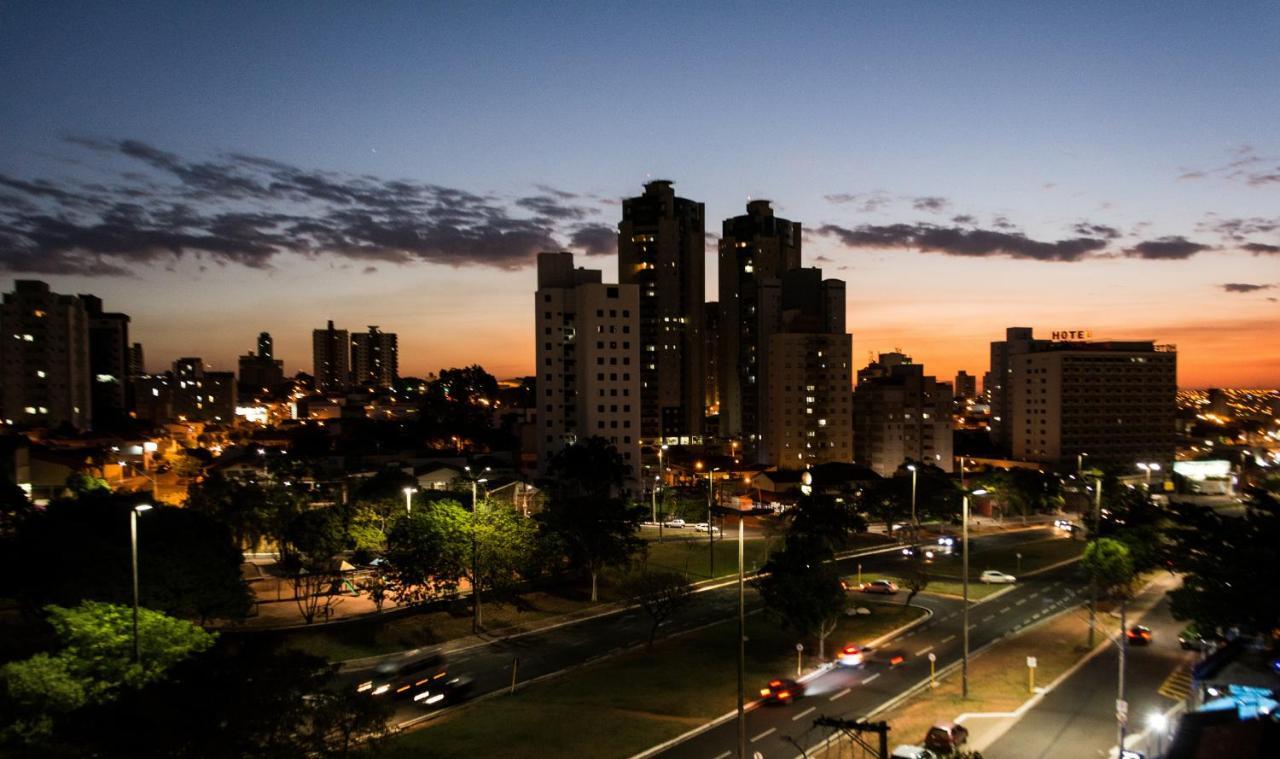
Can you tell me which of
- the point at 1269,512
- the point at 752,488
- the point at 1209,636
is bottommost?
the point at 752,488

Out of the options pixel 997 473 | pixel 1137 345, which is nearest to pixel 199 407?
pixel 997 473

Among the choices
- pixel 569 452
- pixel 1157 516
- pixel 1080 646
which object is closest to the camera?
pixel 1080 646

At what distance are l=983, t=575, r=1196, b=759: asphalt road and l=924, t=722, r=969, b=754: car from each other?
0.89 meters

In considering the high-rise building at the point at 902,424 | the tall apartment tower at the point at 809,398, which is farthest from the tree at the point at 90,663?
the high-rise building at the point at 902,424

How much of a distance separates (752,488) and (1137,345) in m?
67.7

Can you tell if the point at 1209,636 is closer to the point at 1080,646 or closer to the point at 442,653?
the point at 1080,646

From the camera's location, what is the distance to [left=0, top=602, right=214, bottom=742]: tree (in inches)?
795

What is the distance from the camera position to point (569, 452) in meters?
78.3

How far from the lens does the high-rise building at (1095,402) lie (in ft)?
396

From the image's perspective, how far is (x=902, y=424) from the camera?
400 feet

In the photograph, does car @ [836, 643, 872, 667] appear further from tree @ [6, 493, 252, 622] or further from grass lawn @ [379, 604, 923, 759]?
tree @ [6, 493, 252, 622]

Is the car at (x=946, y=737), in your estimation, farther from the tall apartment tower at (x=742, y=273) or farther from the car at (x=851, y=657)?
the tall apartment tower at (x=742, y=273)

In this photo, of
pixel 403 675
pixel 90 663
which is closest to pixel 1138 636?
pixel 403 675

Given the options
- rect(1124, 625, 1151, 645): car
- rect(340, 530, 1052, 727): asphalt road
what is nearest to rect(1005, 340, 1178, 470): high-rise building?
rect(340, 530, 1052, 727): asphalt road
